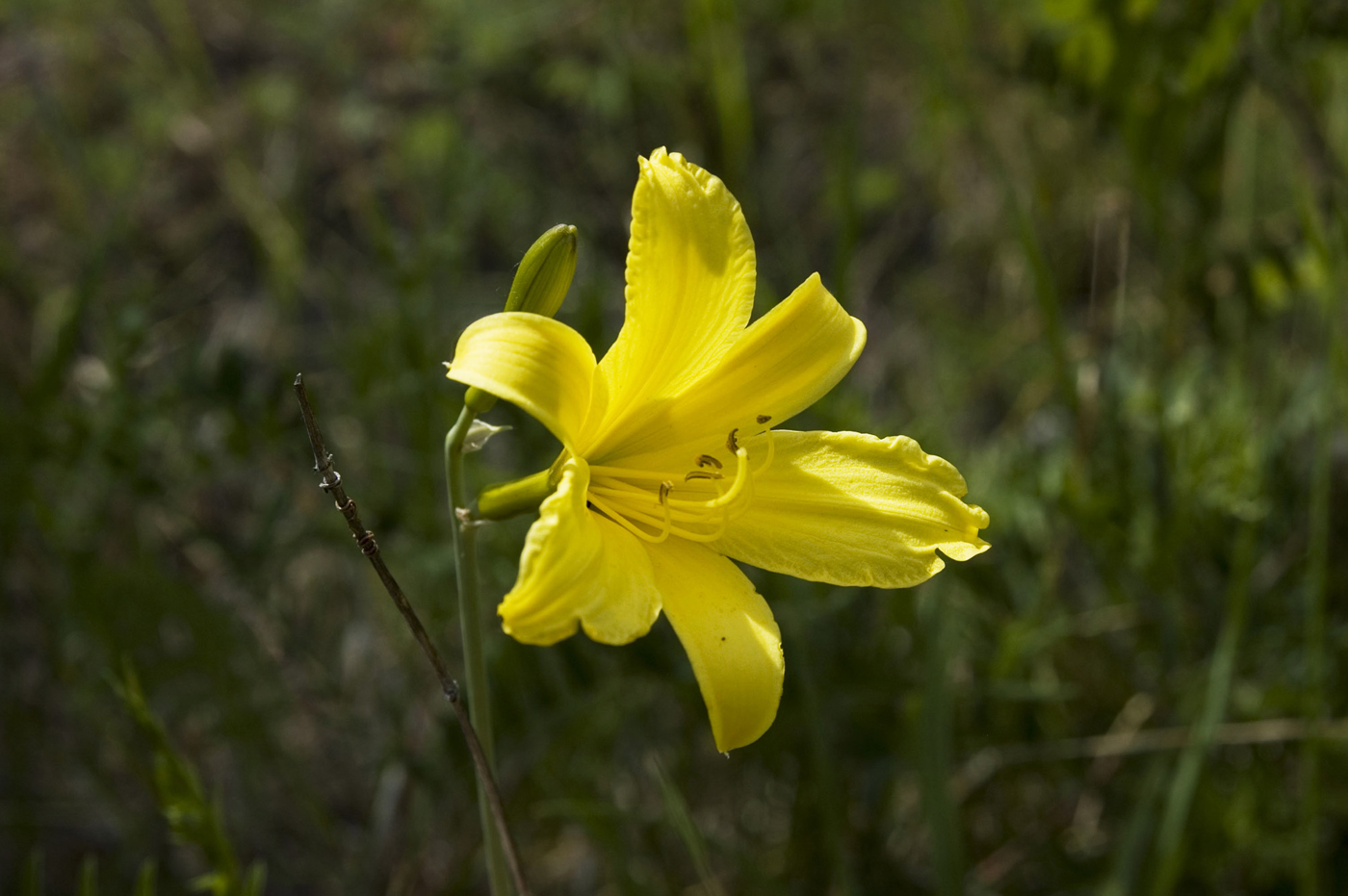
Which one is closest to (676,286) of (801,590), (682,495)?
(682,495)

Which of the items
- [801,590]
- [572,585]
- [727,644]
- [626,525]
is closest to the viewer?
[572,585]

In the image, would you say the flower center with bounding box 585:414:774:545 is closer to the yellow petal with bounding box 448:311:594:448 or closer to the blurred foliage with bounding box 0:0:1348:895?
the yellow petal with bounding box 448:311:594:448

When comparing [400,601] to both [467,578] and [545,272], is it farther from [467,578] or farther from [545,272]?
[545,272]

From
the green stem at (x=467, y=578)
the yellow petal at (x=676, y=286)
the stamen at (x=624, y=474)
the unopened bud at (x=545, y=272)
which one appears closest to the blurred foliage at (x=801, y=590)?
the green stem at (x=467, y=578)

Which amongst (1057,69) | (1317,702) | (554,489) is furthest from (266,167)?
(1317,702)

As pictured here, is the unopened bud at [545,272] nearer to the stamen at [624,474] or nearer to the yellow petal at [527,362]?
the yellow petal at [527,362]

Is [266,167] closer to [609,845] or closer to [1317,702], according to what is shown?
[609,845]
